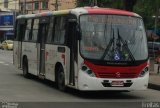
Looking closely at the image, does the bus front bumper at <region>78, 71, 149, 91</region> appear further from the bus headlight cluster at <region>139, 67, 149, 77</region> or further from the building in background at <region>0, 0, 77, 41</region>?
the building in background at <region>0, 0, 77, 41</region>

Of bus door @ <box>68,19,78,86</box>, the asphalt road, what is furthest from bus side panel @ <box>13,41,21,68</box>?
bus door @ <box>68,19,78,86</box>

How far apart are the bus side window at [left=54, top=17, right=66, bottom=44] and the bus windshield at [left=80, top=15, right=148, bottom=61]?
58.8 inches

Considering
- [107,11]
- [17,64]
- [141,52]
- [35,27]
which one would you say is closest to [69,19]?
[107,11]

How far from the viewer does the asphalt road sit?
45.5ft

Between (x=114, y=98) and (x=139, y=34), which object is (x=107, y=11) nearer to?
(x=139, y=34)

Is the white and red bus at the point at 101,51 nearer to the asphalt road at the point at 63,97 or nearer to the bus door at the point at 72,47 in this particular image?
the bus door at the point at 72,47

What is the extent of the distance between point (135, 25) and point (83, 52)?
79.5 inches

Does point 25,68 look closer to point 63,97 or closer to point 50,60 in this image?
point 50,60

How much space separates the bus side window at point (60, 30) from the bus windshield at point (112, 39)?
1.49m

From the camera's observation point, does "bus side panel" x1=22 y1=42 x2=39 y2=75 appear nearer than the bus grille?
No

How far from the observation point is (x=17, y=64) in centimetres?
2453

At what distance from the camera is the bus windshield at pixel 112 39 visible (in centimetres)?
1563

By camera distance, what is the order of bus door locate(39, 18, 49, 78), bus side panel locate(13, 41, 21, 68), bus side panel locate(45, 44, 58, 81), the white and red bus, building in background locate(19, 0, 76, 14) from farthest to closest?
building in background locate(19, 0, 76, 14)
bus side panel locate(13, 41, 21, 68)
bus door locate(39, 18, 49, 78)
bus side panel locate(45, 44, 58, 81)
the white and red bus

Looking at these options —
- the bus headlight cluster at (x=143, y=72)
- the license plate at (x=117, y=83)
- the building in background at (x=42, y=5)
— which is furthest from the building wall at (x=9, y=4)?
the license plate at (x=117, y=83)
